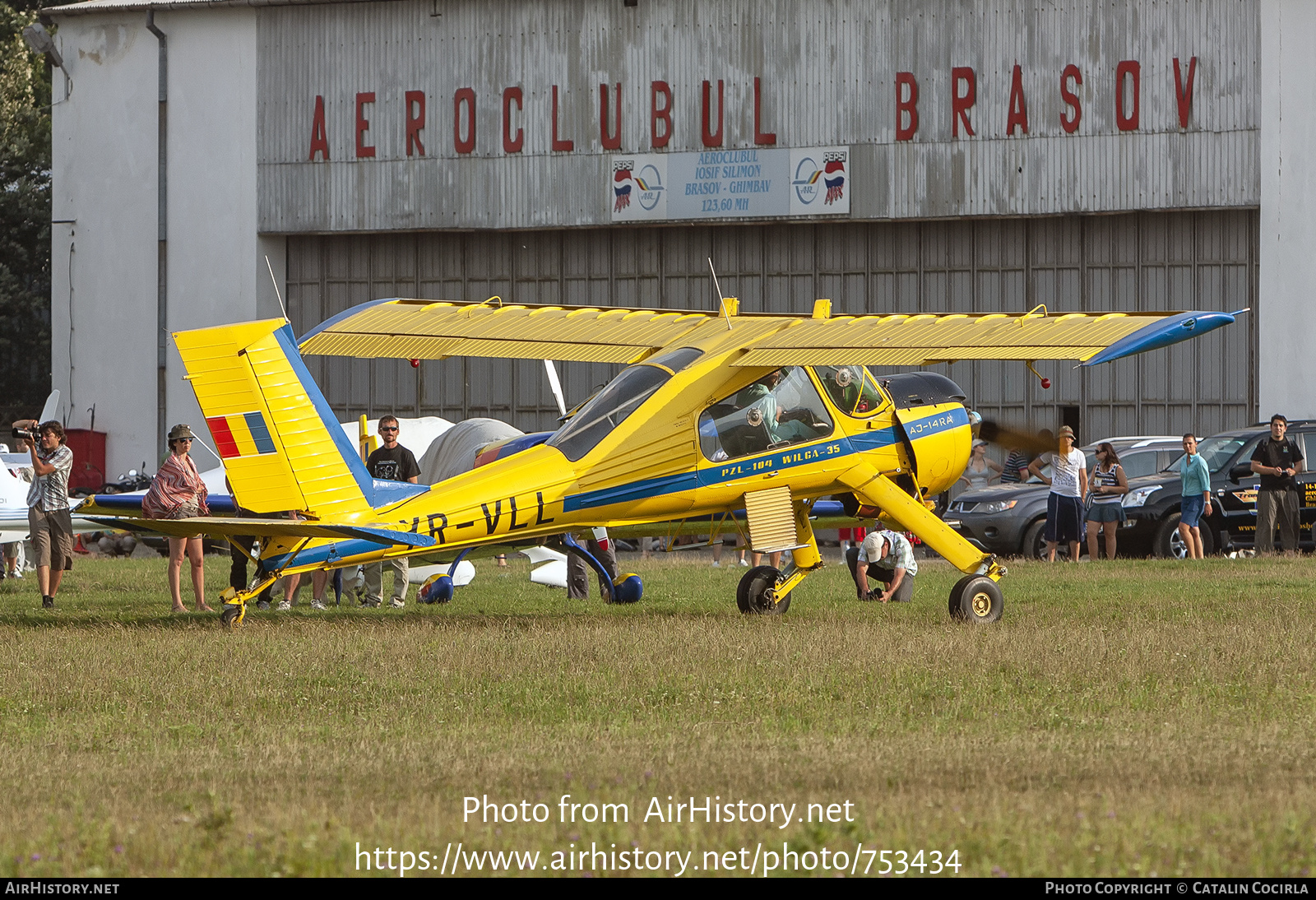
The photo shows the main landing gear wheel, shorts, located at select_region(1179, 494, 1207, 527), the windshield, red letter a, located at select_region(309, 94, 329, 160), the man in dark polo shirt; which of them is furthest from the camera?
red letter a, located at select_region(309, 94, 329, 160)

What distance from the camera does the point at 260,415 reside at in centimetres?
1109

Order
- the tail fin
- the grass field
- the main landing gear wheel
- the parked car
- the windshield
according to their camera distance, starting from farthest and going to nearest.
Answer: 1. the parked car
2. the windshield
3. the main landing gear wheel
4. the tail fin
5. the grass field

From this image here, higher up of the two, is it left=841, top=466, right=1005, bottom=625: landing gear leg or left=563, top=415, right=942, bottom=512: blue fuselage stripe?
left=563, top=415, right=942, bottom=512: blue fuselage stripe

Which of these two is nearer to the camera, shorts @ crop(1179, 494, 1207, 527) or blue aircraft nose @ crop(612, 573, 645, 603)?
blue aircraft nose @ crop(612, 573, 645, 603)

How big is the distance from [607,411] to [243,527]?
304 centimetres

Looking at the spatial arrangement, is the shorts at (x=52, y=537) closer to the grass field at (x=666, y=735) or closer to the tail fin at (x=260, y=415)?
the grass field at (x=666, y=735)

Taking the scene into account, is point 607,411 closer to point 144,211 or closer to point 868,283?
point 868,283

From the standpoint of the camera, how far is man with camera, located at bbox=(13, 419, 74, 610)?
49.7ft

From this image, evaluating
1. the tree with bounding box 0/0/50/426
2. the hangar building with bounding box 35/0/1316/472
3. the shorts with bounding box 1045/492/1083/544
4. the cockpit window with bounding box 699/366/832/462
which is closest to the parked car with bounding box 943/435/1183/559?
the shorts with bounding box 1045/492/1083/544

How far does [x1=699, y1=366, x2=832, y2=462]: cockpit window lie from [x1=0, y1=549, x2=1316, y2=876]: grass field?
4.43 feet

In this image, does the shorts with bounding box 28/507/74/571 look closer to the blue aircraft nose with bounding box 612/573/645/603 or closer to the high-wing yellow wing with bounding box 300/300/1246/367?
the high-wing yellow wing with bounding box 300/300/1246/367

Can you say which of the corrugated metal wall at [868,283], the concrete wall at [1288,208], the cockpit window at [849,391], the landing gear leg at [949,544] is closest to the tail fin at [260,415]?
the cockpit window at [849,391]

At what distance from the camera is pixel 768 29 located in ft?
104

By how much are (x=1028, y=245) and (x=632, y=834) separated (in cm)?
2748
